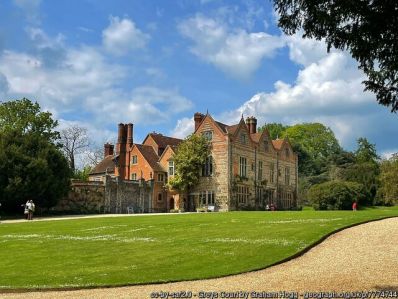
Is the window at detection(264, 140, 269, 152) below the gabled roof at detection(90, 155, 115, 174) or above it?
above

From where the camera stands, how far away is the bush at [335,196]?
5300 centimetres

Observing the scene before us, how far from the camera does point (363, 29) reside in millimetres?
8242

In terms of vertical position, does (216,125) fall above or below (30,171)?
above

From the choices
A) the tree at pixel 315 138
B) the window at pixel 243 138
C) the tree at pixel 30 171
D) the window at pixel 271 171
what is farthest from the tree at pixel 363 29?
the tree at pixel 315 138

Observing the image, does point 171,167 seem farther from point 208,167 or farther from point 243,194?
point 243,194

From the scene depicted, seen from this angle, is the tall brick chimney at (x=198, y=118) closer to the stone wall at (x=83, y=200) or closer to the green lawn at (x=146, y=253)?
the stone wall at (x=83, y=200)

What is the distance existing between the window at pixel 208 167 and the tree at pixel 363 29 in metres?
44.5

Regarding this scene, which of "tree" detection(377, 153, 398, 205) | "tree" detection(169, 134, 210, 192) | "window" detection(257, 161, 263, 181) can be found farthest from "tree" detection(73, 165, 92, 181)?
"tree" detection(377, 153, 398, 205)

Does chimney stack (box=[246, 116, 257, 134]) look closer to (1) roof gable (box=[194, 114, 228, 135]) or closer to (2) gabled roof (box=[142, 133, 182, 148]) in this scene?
(1) roof gable (box=[194, 114, 228, 135])

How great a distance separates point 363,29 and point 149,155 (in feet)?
167

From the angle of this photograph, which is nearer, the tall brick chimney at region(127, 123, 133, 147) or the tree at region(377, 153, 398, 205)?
the tree at region(377, 153, 398, 205)

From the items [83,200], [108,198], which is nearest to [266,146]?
[108,198]

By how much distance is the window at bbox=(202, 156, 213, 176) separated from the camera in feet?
175

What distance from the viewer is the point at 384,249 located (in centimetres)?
1617
